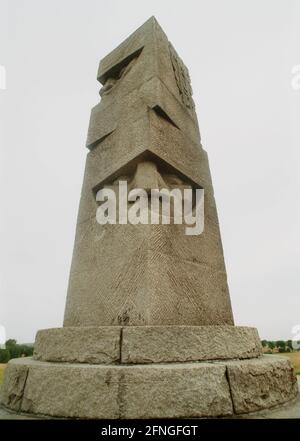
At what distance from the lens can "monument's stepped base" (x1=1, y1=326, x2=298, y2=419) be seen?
6.67ft

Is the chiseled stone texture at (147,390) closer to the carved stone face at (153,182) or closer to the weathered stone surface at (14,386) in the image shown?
the weathered stone surface at (14,386)

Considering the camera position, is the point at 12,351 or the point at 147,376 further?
the point at 12,351

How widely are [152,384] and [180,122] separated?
10.6 ft

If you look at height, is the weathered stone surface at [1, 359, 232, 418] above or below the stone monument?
below

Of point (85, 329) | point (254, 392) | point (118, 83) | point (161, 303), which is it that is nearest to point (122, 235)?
point (161, 303)

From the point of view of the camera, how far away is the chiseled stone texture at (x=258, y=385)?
2.19 m

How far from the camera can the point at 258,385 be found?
2.33 metres

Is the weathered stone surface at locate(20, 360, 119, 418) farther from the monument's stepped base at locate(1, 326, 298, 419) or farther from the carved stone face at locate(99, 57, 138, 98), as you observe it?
the carved stone face at locate(99, 57, 138, 98)

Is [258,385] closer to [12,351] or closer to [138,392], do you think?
[138,392]

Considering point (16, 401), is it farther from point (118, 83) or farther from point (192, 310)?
point (118, 83)

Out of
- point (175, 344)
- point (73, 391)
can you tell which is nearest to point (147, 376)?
point (175, 344)

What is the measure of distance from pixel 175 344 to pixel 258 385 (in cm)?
65

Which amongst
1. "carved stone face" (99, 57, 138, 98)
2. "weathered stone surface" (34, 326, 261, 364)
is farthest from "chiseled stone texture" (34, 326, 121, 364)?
"carved stone face" (99, 57, 138, 98)

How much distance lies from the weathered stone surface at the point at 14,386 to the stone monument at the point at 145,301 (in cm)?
1
